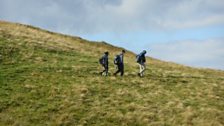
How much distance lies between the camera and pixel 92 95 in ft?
135

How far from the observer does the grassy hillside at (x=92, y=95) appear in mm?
36375

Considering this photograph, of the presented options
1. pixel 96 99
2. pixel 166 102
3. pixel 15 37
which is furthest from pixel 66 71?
pixel 15 37

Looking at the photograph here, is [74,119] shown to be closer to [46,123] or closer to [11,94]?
[46,123]

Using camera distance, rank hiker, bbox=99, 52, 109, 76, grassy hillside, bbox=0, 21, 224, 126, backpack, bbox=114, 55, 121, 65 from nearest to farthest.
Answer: grassy hillside, bbox=0, 21, 224, 126, backpack, bbox=114, 55, 121, 65, hiker, bbox=99, 52, 109, 76

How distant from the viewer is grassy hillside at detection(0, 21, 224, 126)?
3638cm

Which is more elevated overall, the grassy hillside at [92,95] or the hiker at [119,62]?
the hiker at [119,62]

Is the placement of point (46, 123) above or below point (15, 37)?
below

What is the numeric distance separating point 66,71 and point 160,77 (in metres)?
8.99

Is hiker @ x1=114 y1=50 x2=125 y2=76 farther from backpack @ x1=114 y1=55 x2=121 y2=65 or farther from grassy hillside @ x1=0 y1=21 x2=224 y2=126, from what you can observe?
grassy hillside @ x1=0 y1=21 x2=224 y2=126

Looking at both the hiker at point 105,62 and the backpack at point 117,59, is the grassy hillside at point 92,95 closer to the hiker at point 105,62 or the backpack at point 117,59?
the hiker at point 105,62

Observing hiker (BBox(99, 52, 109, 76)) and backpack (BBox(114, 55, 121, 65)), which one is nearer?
backpack (BBox(114, 55, 121, 65))

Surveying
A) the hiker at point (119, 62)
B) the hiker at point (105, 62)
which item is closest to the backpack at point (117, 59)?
the hiker at point (119, 62)

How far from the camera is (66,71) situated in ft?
158

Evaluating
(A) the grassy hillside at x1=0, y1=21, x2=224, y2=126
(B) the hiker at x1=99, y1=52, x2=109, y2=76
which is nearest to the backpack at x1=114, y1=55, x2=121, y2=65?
(B) the hiker at x1=99, y1=52, x2=109, y2=76
